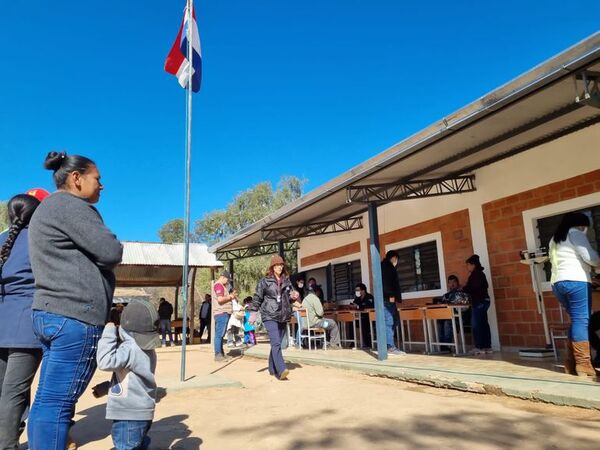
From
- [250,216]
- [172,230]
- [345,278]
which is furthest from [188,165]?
[172,230]

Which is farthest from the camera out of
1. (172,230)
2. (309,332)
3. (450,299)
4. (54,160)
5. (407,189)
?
(172,230)

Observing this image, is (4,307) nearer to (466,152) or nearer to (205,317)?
(466,152)

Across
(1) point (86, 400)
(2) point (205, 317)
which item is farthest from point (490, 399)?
(2) point (205, 317)

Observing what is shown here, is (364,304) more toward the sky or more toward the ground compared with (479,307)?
more toward the sky

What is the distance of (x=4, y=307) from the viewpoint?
271cm

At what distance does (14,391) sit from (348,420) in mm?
2382

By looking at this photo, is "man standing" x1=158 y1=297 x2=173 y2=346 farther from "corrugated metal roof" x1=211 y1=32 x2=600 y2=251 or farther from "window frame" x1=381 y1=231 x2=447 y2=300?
"window frame" x1=381 y1=231 x2=447 y2=300

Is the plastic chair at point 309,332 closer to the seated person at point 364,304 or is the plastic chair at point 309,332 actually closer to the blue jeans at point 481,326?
the seated person at point 364,304

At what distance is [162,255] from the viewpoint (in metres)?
14.9

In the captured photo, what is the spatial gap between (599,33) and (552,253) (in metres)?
2.26

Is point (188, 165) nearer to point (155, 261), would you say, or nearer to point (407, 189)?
point (407, 189)

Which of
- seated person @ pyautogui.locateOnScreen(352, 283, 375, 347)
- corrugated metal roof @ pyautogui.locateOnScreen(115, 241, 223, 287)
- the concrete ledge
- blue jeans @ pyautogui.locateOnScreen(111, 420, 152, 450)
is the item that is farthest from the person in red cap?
corrugated metal roof @ pyautogui.locateOnScreen(115, 241, 223, 287)

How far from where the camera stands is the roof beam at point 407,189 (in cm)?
724

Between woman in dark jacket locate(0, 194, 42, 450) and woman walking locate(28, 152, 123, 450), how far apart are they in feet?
1.97
